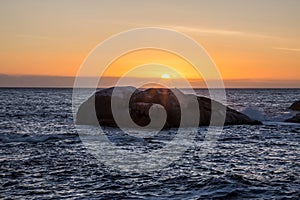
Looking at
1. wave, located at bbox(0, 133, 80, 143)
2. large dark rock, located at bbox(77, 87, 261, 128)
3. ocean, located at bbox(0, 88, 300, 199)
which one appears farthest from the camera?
large dark rock, located at bbox(77, 87, 261, 128)

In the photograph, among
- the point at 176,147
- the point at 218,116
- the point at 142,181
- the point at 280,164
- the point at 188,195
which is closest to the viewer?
the point at 188,195

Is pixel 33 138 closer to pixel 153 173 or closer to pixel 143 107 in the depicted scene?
pixel 143 107

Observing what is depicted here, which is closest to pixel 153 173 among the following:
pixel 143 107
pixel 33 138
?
pixel 33 138

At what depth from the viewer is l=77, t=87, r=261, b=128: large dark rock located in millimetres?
35531

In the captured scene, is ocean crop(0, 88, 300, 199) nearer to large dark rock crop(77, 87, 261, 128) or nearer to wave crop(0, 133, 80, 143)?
wave crop(0, 133, 80, 143)

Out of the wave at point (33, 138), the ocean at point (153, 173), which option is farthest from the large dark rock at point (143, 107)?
the ocean at point (153, 173)

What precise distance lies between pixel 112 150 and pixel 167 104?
1326cm

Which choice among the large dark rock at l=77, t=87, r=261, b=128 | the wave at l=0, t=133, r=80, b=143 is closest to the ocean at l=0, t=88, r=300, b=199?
the wave at l=0, t=133, r=80, b=143

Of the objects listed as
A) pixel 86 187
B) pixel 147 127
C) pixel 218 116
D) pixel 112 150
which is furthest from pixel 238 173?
pixel 218 116

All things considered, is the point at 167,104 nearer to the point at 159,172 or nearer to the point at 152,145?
the point at 152,145

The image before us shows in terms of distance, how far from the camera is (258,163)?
19859mm

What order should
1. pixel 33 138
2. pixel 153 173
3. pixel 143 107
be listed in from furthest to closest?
1. pixel 143 107
2. pixel 33 138
3. pixel 153 173

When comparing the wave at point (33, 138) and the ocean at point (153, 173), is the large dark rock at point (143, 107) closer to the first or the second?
the wave at point (33, 138)

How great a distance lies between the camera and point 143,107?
35.2 meters
